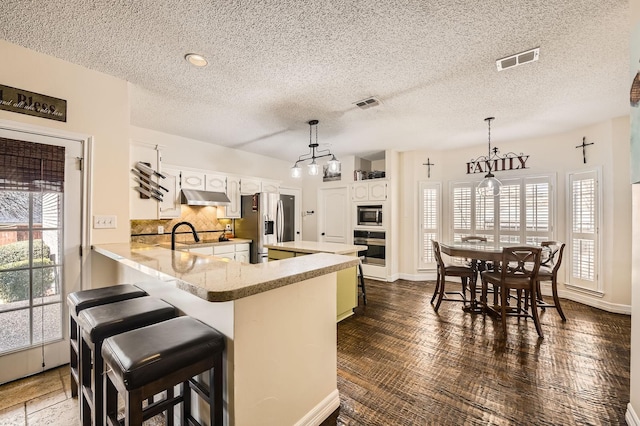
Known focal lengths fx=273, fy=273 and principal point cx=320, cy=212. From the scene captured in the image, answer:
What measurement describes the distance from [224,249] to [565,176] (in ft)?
18.4

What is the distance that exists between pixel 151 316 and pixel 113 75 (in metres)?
2.28

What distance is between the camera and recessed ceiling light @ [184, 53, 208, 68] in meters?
2.21

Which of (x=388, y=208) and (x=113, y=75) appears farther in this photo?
(x=388, y=208)

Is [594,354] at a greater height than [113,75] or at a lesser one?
lesser

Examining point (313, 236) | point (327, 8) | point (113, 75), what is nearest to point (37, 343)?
point (113, 75)

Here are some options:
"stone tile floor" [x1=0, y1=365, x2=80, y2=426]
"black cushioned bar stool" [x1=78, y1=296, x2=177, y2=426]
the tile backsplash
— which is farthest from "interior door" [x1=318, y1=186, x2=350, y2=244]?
"stone tile floor" [x1=0, y1=365, x2=80, y2=426]

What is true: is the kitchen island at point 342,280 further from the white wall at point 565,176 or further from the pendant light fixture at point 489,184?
the white wall at point 565,176

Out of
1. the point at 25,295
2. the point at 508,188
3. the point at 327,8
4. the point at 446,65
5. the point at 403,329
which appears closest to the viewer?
the point at 327,8

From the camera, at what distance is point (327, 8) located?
170 centimetres

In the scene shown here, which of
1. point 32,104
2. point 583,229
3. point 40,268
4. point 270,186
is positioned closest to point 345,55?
point 32,104

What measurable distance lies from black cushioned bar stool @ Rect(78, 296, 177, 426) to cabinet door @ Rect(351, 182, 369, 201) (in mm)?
4418

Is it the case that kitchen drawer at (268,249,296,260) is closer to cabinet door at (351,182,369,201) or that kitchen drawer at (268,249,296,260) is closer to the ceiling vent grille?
the ceiling vent grille

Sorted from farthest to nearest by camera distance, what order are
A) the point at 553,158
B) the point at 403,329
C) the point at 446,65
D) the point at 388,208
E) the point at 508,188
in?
the point at 388,208
the point at 508,188
the point at 553,158
the point at 403,329
the point at 446,65

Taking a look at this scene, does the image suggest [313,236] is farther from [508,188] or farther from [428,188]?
[508,188]
